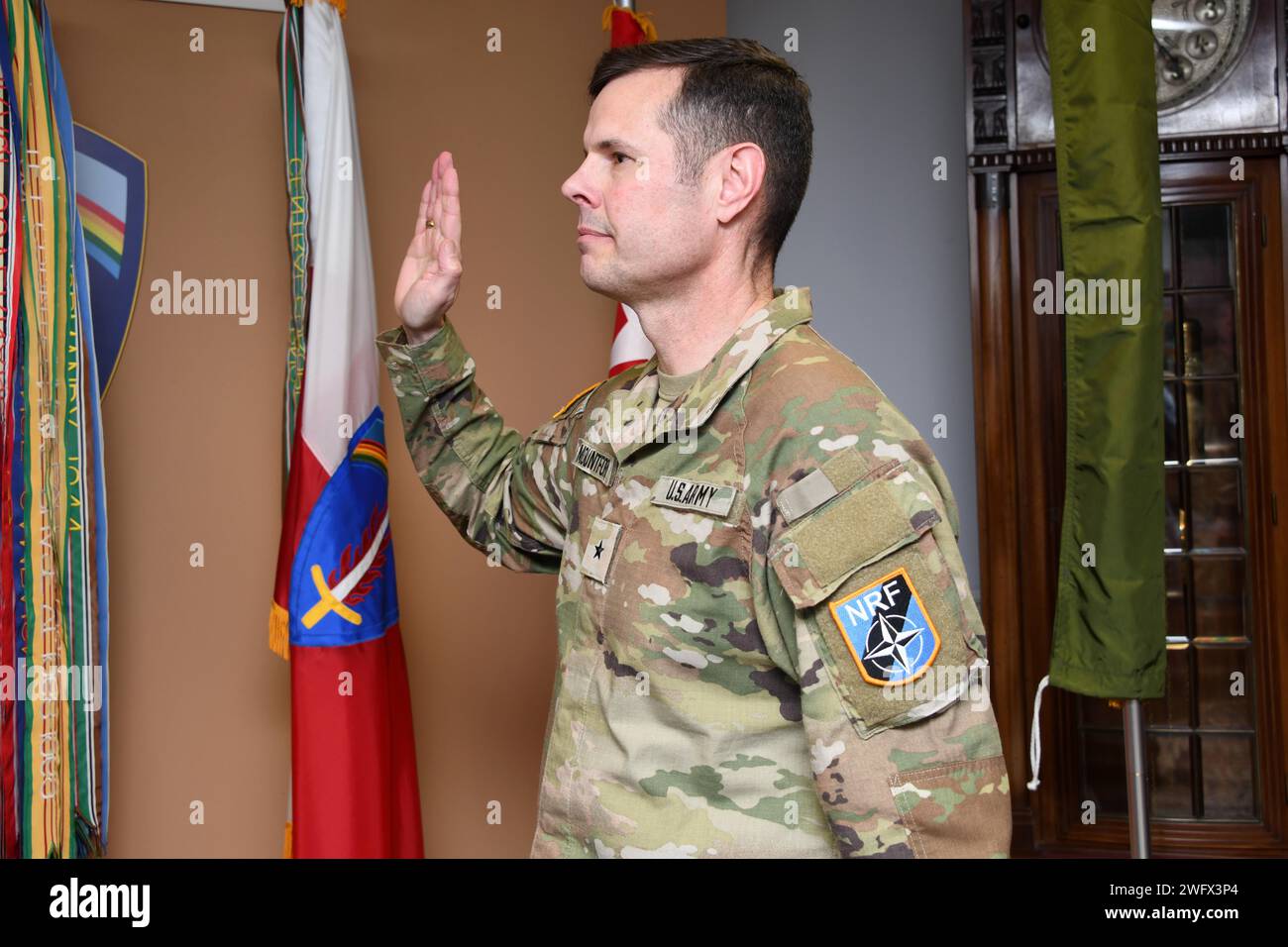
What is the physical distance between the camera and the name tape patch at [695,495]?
4.01 feet

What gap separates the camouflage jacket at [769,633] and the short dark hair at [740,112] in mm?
135

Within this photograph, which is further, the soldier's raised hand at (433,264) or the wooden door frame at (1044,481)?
the wooden door frame at (1044,481)

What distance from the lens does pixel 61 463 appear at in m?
1.79

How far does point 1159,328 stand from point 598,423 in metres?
0.81

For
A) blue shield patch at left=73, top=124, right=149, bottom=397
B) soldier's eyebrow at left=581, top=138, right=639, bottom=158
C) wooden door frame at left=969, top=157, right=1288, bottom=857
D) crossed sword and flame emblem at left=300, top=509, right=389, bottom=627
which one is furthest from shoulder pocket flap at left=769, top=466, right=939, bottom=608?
wooden door frame at left=969, top=157, right=1288, bottom=857

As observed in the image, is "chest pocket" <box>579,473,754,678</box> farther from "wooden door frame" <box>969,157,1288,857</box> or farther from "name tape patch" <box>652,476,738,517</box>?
"wooden door frame" <box>969,157,1288,857</box>

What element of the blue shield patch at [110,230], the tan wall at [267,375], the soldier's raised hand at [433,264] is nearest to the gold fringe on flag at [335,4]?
the tan wall at [267,375]

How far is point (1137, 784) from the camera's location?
1.69 metres

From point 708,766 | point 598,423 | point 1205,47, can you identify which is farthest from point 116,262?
point 1205,47

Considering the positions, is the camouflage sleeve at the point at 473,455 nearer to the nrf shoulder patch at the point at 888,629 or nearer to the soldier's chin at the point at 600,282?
the soldier's chin at the point at 600,282

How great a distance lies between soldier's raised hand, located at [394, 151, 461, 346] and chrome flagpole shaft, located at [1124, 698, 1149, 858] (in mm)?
1174

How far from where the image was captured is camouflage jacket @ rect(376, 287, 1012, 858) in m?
1.09

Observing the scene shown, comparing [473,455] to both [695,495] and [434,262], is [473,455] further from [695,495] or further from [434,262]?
[695,495]

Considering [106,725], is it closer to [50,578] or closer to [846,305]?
[50,578]
